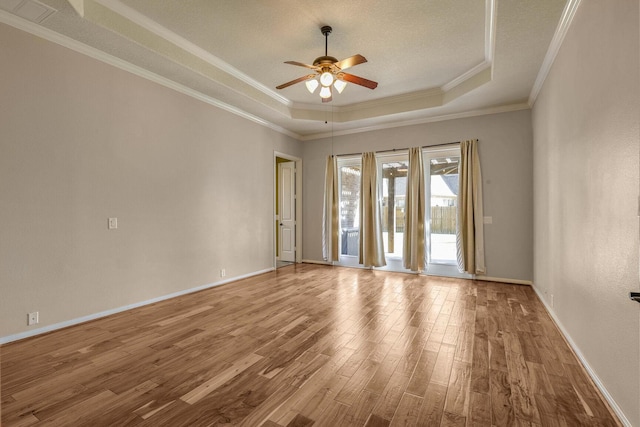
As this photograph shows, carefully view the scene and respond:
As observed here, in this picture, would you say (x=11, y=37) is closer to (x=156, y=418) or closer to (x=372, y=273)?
(x=156, y=418)

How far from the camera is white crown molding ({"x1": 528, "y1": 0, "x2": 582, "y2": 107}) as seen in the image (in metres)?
2.57

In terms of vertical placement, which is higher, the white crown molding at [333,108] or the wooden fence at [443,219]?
the white crown molding at [333,108]

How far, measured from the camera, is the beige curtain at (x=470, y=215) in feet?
17.0

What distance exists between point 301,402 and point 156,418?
85 centimetres

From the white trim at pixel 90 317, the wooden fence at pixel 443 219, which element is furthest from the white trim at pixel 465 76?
the white trim at pixel 90 317

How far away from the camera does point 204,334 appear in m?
2.97

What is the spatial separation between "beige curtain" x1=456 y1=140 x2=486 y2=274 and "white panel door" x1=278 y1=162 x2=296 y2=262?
363 centimetres

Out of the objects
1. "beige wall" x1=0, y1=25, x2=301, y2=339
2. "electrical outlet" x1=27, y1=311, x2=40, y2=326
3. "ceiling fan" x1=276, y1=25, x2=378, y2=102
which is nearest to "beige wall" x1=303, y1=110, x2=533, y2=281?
"ceiling fan" x1=276, y1=25, x2=378, y2=102

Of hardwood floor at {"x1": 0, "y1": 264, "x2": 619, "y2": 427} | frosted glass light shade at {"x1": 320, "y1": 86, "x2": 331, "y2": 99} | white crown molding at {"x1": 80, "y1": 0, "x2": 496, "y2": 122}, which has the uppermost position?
white crown molding at {"x1": 80, "y1": 0, "x2": 496, "y2": 122}

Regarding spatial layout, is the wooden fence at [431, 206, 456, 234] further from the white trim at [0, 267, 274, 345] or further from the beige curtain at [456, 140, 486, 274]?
the white trim at [0, 267, 274, 345]

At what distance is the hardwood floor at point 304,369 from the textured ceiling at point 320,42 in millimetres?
2997

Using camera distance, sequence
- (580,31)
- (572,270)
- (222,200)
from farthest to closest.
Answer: (222,200)
(572,270)
(580,31)

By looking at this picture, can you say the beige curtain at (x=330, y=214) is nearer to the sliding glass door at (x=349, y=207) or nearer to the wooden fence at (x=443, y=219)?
the sliding glass door at (x=349, y=207)

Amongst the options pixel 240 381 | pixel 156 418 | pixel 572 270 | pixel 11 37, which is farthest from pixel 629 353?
pixel 11 37
